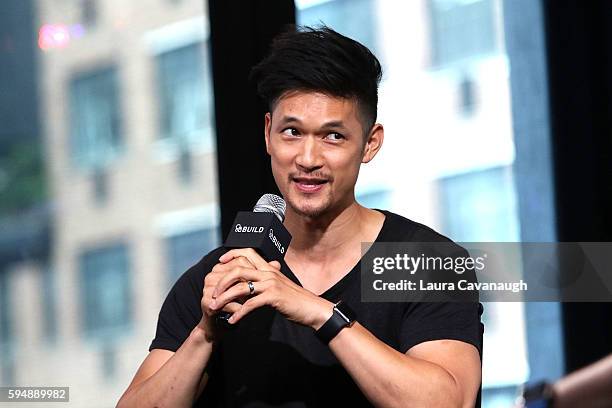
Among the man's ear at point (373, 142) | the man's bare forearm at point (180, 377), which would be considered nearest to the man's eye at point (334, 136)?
the man's ear at point (373, 142)

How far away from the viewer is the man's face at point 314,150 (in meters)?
2.08

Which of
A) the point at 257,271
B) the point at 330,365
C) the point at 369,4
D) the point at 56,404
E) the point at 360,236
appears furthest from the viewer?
the point at 369,4

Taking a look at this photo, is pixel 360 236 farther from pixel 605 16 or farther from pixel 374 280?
pixel 605 16

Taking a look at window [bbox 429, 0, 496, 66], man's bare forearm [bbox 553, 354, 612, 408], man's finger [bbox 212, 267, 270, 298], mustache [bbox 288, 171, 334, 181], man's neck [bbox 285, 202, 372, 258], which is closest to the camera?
man's bare forearm [bbox 553, 354, 612, 408]

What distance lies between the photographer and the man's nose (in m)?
2.06

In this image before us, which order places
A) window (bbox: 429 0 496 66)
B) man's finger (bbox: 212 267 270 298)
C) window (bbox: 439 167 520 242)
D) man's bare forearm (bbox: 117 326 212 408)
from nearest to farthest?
man's finger (bbox: 212 267 270 298) < man's bare forearm (bbox: 117 326 212 408) < window (bbox: 439 167 520 242) < window (bbox: 429 0 496 66)

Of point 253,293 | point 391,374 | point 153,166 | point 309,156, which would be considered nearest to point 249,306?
point 253,293

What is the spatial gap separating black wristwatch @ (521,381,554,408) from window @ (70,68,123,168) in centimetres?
210

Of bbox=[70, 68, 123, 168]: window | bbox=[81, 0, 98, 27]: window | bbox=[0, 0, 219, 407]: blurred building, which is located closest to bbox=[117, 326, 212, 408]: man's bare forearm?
bbox=[0, 0, 219, 407]: blurred building

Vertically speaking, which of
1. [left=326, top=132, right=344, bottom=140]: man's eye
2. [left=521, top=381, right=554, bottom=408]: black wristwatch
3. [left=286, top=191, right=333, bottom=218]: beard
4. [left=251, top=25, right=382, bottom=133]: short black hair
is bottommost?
[left=521, top=381, right=554, bottom=408]: black wristwatch

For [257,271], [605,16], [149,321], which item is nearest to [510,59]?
[605,16]

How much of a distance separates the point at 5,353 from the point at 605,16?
2.00m

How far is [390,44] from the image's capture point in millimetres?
3039

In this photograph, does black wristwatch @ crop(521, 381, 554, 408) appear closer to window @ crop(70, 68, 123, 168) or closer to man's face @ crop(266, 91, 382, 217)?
man's face @ crop(266, 91, 382, 217)
